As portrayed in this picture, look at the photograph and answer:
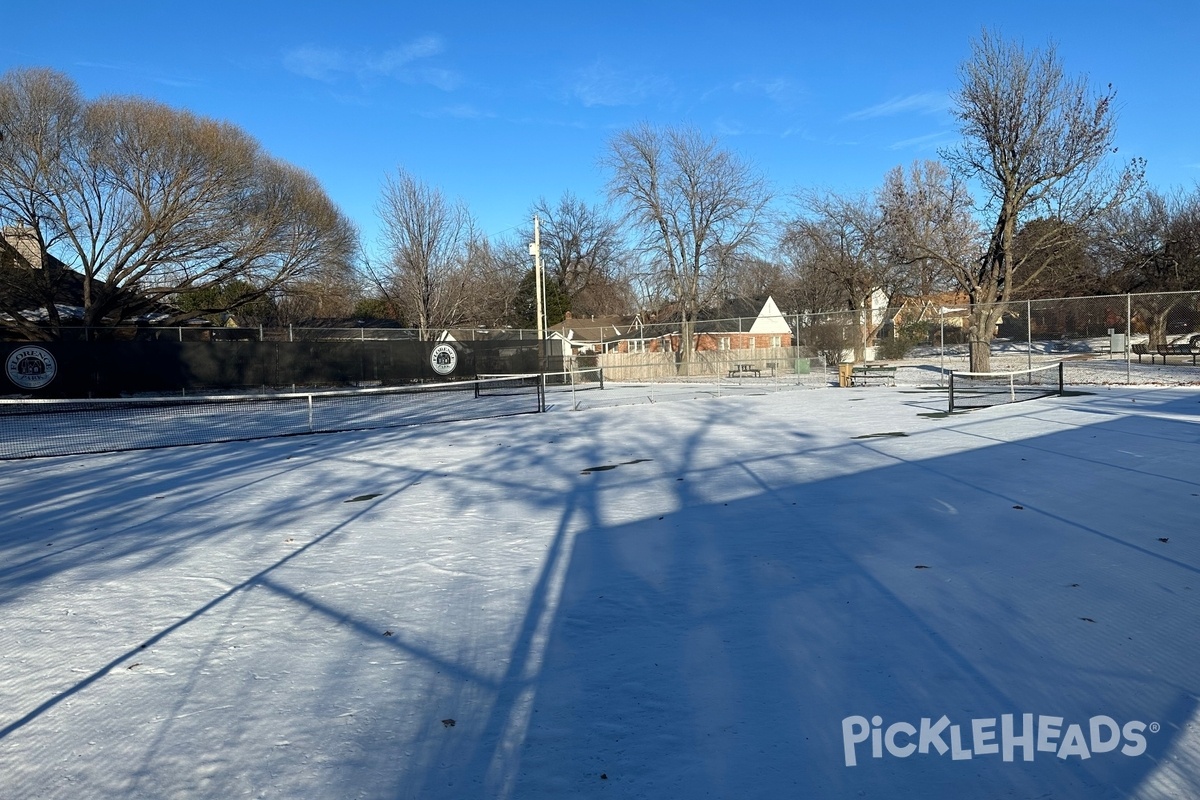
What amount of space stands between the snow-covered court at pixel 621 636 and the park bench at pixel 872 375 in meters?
18.3

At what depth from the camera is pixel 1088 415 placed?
50.4 ft

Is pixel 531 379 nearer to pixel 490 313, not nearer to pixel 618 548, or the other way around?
pixel 618 548

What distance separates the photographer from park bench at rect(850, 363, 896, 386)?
29031mm

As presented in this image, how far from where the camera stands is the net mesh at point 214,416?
16672 mm

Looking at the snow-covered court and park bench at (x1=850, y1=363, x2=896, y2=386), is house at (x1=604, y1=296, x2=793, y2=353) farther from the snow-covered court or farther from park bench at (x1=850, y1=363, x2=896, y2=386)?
the snow-covered court

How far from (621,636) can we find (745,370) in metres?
31.1

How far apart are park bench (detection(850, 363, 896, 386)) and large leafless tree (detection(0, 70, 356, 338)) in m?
26.4

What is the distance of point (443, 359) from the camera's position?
29562 mm

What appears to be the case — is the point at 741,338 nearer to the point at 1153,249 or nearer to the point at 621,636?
the point at 1153,249

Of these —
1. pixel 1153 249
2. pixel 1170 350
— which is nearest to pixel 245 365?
pixel 1170 350

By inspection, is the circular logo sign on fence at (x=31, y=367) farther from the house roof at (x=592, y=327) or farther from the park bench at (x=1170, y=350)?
the house roof at (x=592, y=327)

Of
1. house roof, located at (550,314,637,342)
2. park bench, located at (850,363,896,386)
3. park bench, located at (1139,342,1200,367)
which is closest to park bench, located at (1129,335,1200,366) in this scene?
park bench, located at (1139,342,1200,367)

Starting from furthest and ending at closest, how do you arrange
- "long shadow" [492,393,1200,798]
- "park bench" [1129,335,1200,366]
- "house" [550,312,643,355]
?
"house" [550,312,643,355], "park bench" [1129,335,1200,366], "long shadow" [492,393,1200,798]

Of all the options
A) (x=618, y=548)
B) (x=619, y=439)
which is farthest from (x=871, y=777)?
(x=619, y=439)
